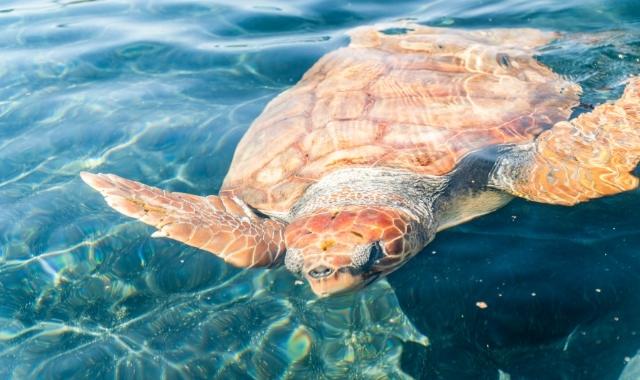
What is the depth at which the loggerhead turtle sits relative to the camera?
3498 mm

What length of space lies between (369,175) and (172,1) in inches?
261

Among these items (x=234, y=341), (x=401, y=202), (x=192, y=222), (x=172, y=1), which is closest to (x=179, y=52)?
(x=172, y=1)

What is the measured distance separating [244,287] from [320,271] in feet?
2.24

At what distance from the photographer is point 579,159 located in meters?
4.20

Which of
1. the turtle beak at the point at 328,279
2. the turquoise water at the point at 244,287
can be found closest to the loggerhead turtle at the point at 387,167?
the turtle beak at the point at 328,279

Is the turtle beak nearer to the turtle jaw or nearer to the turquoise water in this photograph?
the turtle jaw

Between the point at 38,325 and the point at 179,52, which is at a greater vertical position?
the point at 179,52

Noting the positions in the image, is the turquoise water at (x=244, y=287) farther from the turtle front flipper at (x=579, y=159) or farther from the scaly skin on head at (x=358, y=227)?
the scaly skin on head at (x=358, y=227)

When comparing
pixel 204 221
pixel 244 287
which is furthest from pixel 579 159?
pixel 204 221

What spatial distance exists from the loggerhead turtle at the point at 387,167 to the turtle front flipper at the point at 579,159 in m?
0.01

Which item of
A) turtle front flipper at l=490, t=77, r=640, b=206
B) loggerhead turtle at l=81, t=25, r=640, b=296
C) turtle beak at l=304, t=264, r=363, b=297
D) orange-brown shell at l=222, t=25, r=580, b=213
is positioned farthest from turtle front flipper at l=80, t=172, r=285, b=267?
turtle front flipper at l=490, t=77, r=640, b=206

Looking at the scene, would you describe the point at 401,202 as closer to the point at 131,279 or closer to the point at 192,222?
the point at 192,222

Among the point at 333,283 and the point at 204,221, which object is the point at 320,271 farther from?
the point at 204,221

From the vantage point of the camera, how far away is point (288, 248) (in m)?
3.50
